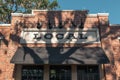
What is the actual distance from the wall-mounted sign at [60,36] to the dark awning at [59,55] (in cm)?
67

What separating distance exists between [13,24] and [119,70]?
7.75 m

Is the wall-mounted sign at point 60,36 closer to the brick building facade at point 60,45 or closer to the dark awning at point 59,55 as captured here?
the brick building facade at point 60,45

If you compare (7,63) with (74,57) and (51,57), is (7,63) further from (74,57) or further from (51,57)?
(74,57)

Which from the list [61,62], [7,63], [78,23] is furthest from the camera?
[78,23]

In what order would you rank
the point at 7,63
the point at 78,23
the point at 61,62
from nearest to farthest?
1. the point at 61,62
2. the point at 7,63
3. the point at 78,23

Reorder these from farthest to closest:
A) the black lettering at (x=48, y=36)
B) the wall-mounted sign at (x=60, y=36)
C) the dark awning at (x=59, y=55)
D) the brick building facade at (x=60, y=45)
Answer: the black lettering at (x=48, y=36)
the wall-mounted sign at (x=60, y=36)
the brick building facade at (x=60, y=45)
the dark awning at (x=59, y=55)

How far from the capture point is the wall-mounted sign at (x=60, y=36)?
634 inches

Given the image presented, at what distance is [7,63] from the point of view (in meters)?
15.5

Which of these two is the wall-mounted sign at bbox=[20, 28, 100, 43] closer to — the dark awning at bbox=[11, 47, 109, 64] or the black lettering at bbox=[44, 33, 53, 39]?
the black lettering at bbox=[44, 33, 53, 39]

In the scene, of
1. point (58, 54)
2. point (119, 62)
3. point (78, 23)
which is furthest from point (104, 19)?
point (58, 54)

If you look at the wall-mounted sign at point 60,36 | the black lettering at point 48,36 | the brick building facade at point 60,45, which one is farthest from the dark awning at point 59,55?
the black lettering at point 48,36

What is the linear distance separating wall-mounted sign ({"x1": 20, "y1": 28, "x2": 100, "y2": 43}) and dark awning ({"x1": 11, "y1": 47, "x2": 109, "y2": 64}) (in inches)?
26.3

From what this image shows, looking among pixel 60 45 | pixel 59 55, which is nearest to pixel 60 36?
pixel 60 45

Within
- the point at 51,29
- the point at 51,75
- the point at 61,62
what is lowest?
the point at 51,75
